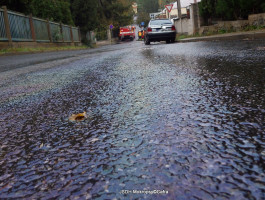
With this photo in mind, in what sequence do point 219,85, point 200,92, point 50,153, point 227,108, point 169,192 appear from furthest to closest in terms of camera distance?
point 219,85
point 200,92
point 227,108
point 50,153
point 169,192

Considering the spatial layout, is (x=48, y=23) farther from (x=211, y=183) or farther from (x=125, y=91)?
(x=211, y=183)

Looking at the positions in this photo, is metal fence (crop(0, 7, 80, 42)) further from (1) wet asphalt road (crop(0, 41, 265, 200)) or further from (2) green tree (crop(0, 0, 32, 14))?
(1) wet asphalt road (crop(0, 41, 265, 200))

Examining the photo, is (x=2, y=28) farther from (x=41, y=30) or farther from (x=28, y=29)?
(x=41, y=30)

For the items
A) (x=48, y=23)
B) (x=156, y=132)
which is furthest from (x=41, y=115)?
(x=48, y=23)

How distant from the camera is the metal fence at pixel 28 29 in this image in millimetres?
13742

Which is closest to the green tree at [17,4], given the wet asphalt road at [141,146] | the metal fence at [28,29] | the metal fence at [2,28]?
the metal fence at [28,29]

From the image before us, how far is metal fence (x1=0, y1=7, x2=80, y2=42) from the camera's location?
13.7 m

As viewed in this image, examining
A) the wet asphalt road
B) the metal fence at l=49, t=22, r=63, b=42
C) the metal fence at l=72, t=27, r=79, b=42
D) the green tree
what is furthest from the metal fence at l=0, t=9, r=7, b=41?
the metal fence at l=72, t=27, r=79, b=42

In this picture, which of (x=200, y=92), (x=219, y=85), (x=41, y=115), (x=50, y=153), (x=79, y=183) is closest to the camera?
(x=79, y=183)

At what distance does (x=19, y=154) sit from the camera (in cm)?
137

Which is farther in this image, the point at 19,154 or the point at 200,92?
the point at 200,92

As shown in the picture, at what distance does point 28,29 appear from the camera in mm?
16766

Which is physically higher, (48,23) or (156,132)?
(48,23)

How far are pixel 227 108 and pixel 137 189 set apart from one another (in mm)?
1111
